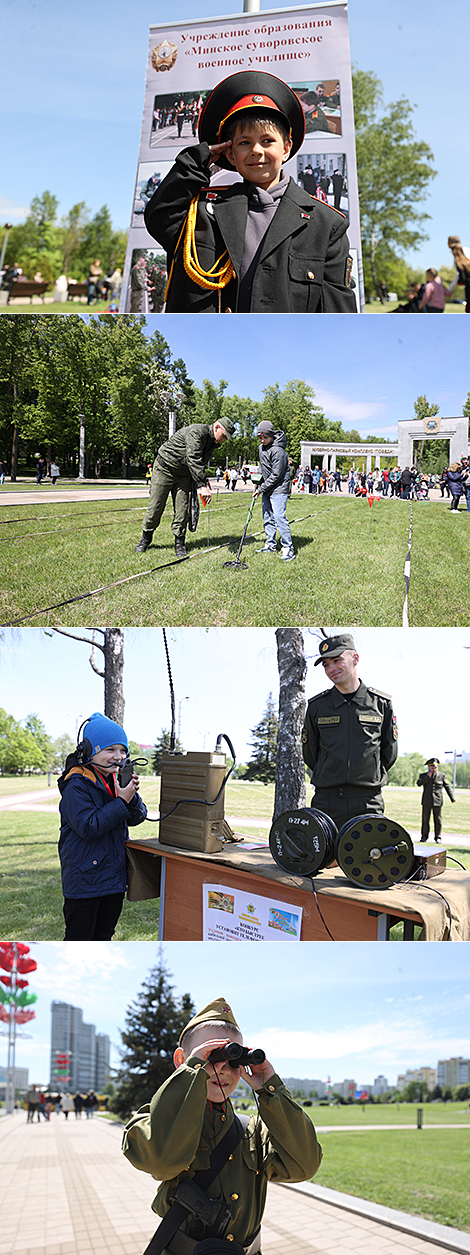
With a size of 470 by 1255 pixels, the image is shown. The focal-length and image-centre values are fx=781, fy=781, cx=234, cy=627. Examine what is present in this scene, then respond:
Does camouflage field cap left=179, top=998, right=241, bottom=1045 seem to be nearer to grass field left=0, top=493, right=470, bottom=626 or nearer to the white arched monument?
grass field left=0, top=493, right=470, bottom=626

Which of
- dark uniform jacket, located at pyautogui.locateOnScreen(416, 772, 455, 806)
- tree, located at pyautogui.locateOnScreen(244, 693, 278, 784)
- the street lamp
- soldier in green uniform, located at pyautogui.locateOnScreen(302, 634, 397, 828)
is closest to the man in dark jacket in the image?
the street lamp

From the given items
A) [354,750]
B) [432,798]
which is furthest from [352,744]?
[432,798]

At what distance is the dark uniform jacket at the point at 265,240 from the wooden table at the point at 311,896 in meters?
3.11

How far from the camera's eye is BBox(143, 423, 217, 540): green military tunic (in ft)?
14.8

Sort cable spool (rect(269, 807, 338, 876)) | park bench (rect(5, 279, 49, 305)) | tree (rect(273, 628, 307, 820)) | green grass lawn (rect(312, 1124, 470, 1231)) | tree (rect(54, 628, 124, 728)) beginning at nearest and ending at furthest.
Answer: cable spool (rect(269, 807, 338, 876))
green grass lawn (rect(312, 1124, 470, 1231))
tree (rect(54, 628, 124, 728))
tree (rect(273, 628, 307, 820))
park bench (rect(5, 279, 49, 305))

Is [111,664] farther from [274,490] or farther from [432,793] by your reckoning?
[432,793]

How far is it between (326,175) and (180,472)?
5018 millimetres

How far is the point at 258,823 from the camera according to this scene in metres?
6.50

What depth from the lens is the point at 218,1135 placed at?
2.37 m

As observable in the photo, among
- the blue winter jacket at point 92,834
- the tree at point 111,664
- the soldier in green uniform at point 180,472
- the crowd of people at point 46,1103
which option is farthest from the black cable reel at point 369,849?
the tree at point 111,664

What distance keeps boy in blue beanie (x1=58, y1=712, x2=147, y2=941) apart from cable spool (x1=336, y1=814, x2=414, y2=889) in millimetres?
1163

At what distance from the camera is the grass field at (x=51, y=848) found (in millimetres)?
5727

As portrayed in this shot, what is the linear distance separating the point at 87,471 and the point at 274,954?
2.92 m

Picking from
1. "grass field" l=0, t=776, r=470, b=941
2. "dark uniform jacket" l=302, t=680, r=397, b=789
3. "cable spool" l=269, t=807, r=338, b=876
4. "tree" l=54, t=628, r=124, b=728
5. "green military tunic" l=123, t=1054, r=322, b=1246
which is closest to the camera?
"green military tunic" l=123, t=1054, r=322, b=1246
